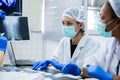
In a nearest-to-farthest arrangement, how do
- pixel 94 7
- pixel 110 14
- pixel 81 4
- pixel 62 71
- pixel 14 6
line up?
pixel 110 14
pixel 62 71
pixel 14 6
pixel 81 4
pixel 94 7

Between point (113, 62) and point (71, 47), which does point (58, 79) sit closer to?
point (113, 62)

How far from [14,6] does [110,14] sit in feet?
4.53

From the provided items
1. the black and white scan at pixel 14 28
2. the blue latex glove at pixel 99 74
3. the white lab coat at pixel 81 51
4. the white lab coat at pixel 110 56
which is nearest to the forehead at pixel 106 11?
the white lab coat at pixel 110 56

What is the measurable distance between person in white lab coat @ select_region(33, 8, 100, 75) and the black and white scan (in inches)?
14.9

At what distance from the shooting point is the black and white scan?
2114 mm

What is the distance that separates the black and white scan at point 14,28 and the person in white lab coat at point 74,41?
0.38m

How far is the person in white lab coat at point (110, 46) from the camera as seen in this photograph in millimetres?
1412

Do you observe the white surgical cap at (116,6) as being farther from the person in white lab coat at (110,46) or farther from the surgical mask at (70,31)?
the surgical mask at (70,31)

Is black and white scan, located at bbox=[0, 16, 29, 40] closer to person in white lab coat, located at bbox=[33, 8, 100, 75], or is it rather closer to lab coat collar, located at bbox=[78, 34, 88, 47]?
person in white lab coat, located at bbox=[33, 8, 100, 75]

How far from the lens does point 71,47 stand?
2111 mm

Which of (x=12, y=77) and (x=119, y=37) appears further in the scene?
(x=119, y=37)

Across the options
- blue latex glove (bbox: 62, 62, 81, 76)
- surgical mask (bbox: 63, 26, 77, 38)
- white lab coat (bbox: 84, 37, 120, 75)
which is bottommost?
blue latex glove (bbox: 62, 62, 81, 76)

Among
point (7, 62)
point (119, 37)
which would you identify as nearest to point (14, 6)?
point (7, 62)

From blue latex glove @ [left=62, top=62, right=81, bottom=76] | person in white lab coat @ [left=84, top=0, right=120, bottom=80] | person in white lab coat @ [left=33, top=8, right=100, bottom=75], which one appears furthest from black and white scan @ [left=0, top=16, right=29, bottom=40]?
person in white lab coat @ [left=84, top=0, right=120, bottom=80]
